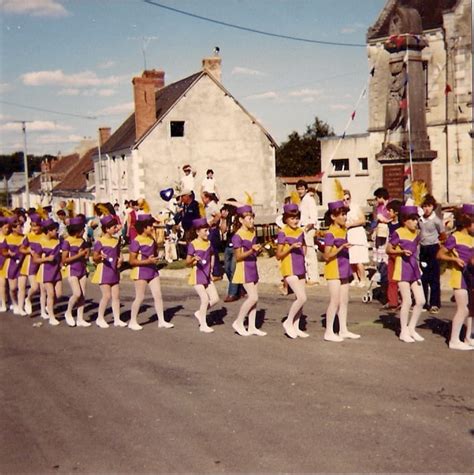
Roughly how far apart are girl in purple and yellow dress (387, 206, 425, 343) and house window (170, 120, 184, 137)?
27770 millimetres

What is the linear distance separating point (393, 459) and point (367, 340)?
400cm

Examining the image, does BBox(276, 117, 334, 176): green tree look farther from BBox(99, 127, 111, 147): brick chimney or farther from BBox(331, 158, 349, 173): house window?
BBox(331, 158, 349, 173): house window

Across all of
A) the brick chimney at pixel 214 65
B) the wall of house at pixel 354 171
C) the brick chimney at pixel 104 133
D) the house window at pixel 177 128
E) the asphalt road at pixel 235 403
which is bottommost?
the asphalt road at pixel 235 403

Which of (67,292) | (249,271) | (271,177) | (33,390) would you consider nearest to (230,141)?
(271,177)

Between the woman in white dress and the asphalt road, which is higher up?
the woman in white dress

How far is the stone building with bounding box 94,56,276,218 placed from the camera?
35.5 metres

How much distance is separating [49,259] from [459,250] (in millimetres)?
6374

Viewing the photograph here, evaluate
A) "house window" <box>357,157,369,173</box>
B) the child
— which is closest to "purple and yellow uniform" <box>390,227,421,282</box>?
the child

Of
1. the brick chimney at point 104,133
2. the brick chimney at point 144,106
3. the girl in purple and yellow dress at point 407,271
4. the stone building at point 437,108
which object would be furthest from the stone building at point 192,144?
the girl in purple and yellow dress at point 407,271

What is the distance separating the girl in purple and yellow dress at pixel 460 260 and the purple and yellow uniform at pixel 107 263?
4.94 meters

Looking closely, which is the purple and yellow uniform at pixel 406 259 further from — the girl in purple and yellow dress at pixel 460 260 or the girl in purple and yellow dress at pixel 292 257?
the girl in purple and yellow dress at pixel 292 257

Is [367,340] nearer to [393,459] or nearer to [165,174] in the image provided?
[393,459]

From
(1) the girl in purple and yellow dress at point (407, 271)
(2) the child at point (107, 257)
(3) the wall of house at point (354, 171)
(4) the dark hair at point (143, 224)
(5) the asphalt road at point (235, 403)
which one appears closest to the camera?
(5) the asphalt road at point (235, 403)

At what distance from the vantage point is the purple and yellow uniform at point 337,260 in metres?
9.20
